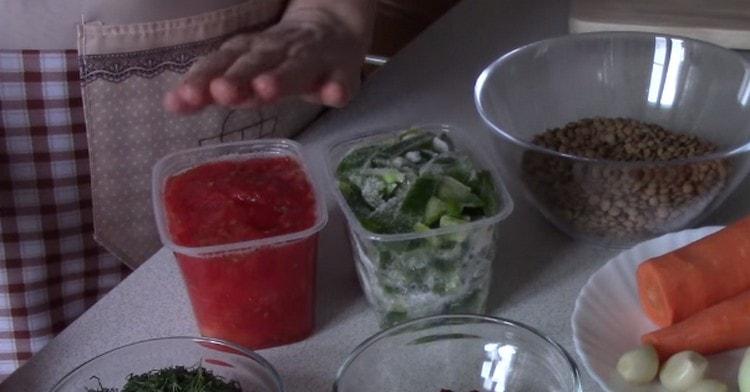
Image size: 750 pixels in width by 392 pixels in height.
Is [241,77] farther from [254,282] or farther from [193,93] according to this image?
[254,282]

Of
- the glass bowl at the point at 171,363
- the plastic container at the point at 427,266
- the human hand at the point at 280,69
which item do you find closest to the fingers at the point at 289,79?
the human hand at the point at 280,69

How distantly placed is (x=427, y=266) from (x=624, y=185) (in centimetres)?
21

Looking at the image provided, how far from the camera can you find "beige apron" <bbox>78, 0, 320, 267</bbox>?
1.01 m

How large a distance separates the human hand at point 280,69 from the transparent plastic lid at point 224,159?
0.04 meters

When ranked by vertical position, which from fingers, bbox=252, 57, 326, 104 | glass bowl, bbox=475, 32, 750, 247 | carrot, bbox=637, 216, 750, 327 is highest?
fingers, bbox=252, 57, 326, 104

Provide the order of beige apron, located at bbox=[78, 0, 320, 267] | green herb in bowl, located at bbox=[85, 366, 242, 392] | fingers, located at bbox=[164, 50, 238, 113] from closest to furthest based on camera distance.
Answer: green herb in bowl, located at bbox=[85, 366, 242, 392]
fingers, located at bbox=[164, 50, 238, 113]
beige apron, located at bbox=[78, 0, 320, 267]

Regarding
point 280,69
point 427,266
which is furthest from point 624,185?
point 280,69

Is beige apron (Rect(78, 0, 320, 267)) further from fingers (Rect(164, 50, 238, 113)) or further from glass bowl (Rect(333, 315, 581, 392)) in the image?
glass bowl (Rect(333, 315, 581, 392))

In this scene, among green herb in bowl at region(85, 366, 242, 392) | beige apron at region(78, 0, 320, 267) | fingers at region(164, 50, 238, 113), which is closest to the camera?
green herb in bowl at region(85, 366, 242, 392)

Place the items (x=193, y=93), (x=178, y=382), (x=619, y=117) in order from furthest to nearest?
1. (x=619, y=117)
2. (x=193, y=93)
3. (x=178, y=382)

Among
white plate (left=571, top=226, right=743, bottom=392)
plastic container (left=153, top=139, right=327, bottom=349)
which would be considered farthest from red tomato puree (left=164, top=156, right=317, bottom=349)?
white plate (left=571, top=226, right=743, bottom=392)

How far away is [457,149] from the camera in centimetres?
88

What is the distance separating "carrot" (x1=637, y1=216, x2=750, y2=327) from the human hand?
0.31 m

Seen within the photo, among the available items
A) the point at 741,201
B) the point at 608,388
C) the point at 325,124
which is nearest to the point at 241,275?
the point at 608,388
